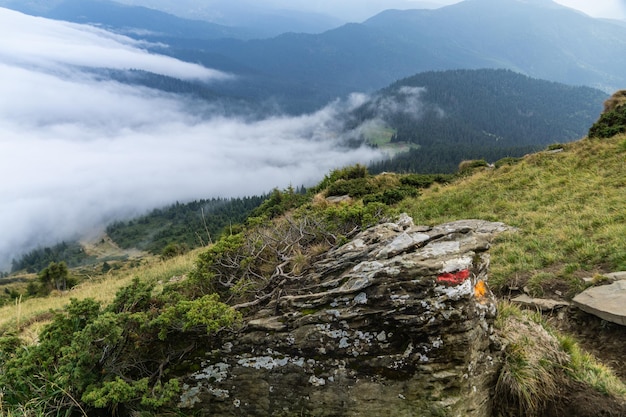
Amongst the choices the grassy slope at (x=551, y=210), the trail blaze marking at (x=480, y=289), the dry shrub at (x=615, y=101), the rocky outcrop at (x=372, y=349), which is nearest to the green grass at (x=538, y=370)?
the rocky outcrop at (x=372, y=349)

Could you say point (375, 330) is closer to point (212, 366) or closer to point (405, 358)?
point (405, 358)

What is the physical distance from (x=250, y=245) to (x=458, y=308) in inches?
177

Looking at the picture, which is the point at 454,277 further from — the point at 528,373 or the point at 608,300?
the point at 608,300

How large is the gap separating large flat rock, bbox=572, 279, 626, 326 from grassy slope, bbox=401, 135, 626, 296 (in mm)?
569

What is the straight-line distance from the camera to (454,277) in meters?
4.98

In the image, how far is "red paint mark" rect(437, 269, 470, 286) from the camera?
16.2 feet

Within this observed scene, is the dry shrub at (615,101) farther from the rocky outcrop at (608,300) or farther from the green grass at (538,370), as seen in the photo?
the green grass at (538,370)

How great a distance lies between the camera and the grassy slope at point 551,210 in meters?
9.59

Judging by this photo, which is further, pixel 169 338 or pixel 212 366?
pixel 169 338

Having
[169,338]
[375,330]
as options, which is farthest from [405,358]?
[169,338]

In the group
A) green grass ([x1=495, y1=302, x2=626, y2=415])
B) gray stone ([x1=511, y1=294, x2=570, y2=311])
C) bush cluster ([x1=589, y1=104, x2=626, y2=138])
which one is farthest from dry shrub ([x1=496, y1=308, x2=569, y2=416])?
bush cluster ([x1=589, y1=104, x2=626, y2=138])

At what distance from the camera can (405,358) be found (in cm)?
483

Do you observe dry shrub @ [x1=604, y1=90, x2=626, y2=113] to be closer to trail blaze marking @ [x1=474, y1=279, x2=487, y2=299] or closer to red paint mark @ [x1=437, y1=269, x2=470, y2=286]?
trail blaze marking @ [x1=474, y1=279, x2=487, y2=299]

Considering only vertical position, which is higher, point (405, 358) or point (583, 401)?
point (405, 358)
